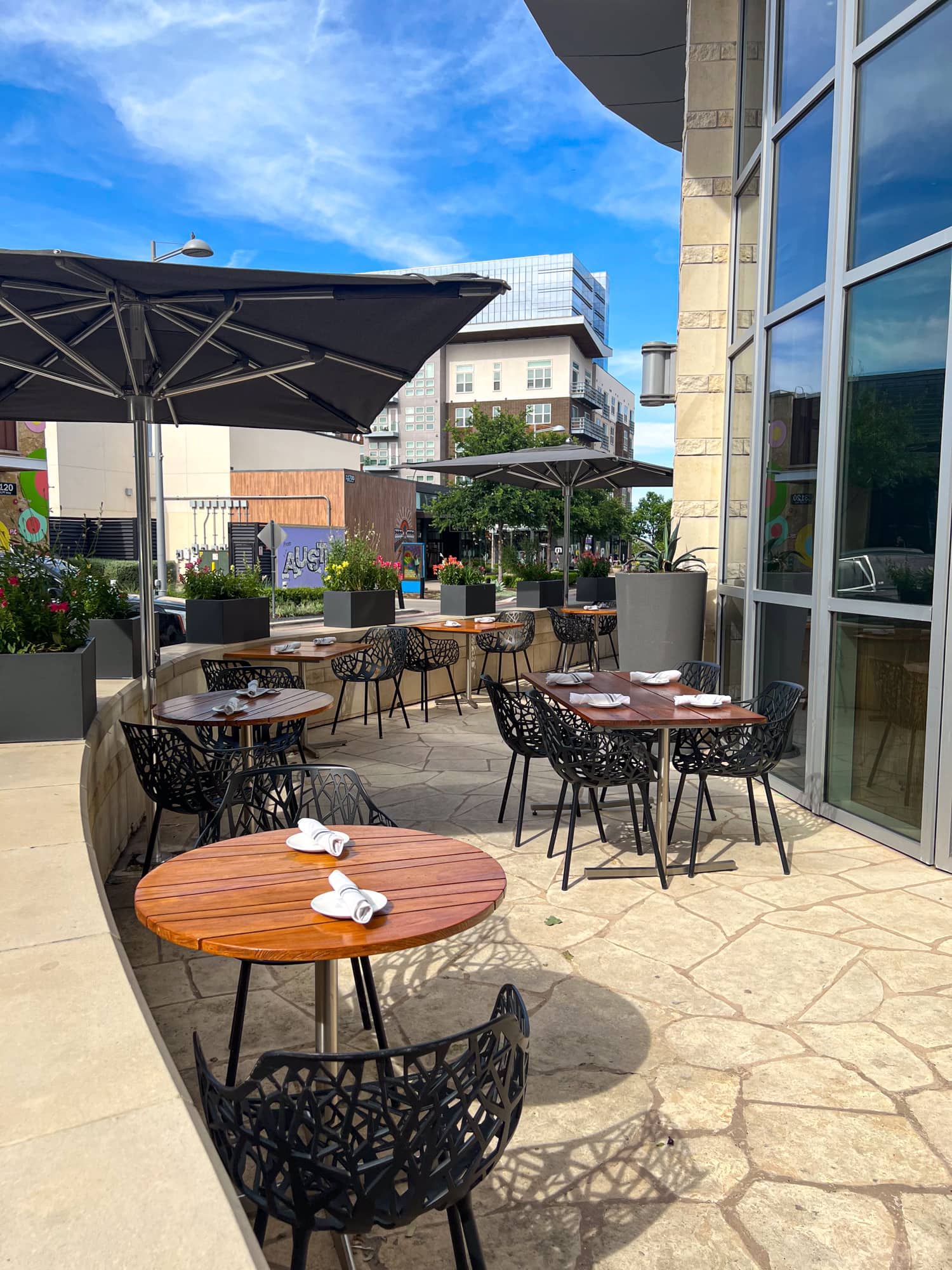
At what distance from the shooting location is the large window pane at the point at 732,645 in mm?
7641

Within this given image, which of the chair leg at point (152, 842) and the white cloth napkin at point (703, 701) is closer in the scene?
the chair leg at point (152, 842)

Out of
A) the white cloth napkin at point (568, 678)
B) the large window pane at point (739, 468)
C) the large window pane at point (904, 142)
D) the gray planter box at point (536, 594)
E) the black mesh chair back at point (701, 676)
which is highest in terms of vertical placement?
the large window pane at point (904, 142)

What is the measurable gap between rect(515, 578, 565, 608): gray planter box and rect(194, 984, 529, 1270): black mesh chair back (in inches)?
440

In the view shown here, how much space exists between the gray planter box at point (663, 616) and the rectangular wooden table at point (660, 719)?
2707 millimetres

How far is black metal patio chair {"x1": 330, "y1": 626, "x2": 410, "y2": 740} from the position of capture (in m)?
8.32

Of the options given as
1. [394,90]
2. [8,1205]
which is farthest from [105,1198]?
[394,90]

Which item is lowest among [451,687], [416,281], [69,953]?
[451,687]

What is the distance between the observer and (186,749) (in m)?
4.25

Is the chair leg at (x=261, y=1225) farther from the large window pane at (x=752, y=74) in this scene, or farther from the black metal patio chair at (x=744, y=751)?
the large window pane at (x=752, y=74)

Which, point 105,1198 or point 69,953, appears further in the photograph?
point 69,953

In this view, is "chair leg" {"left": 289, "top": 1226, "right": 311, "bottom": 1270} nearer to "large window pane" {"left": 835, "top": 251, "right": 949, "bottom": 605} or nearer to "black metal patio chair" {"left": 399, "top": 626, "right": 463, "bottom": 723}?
"large window pane" {"left": 835, "top": 251, "right": 949, "bottom": 605}

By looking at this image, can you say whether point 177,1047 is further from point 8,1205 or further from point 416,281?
point 416,281

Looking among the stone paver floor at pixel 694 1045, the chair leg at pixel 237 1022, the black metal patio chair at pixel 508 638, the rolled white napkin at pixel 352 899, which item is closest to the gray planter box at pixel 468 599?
the black metal patio chair at pixel 508 638

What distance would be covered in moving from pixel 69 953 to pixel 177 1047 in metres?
1.01
